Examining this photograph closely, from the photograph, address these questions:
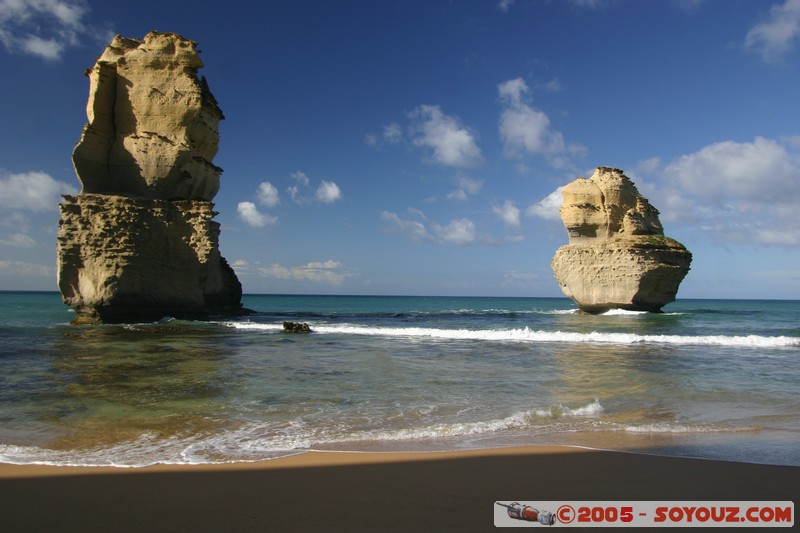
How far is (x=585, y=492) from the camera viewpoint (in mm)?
3912

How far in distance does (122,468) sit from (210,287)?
93.2 ft

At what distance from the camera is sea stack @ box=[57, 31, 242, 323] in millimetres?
23641

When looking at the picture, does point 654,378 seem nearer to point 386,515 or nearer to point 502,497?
point 502,497

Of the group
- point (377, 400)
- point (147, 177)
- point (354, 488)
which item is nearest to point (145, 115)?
point (147, 177)

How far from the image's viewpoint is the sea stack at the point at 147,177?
23.6 meters

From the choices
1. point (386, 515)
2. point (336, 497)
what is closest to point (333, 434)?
point (336, 497)

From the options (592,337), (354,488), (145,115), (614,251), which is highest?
(145,115)

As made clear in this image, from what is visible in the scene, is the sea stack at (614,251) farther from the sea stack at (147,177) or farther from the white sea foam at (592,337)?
the sea stack at (147,177)

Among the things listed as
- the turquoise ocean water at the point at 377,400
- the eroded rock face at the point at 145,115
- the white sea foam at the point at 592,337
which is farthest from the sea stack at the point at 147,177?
the turquoise ocean water at the point at 377,400

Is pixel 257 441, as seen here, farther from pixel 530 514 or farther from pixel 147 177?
pixel 147 177
